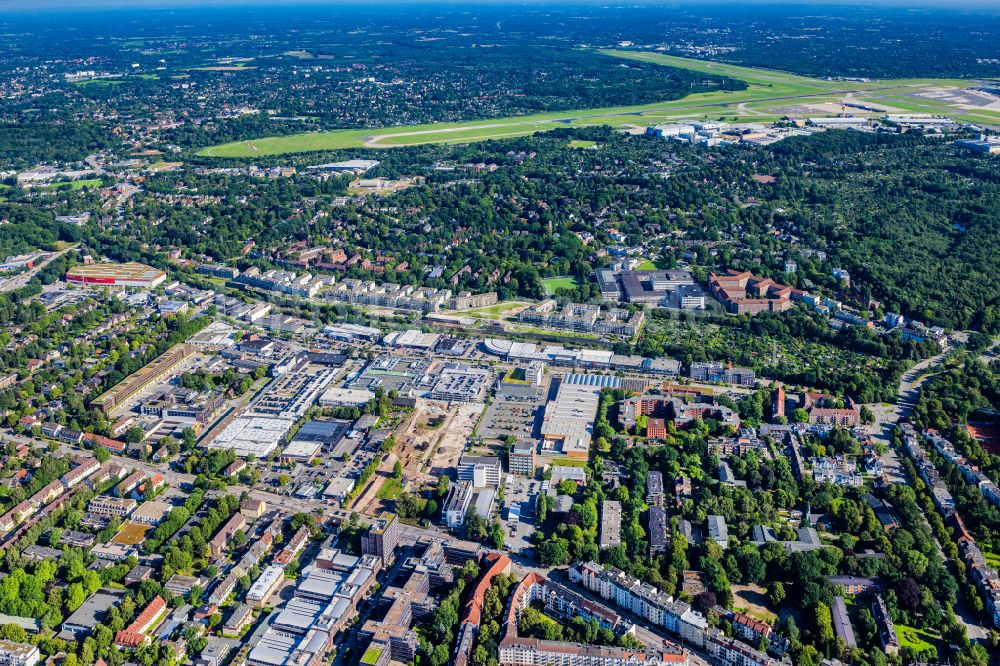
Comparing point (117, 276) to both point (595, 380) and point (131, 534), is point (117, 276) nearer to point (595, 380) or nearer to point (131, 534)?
point (131, 534)

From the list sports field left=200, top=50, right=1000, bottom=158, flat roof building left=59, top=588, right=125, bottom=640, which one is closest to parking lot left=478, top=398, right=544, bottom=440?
flat roof building left=59, top=588, right=125, bottom=640

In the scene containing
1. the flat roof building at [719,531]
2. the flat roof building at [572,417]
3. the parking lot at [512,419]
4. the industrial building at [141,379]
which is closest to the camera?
the flat roof building at [719,531]

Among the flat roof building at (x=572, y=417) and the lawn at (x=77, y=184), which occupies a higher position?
the flat roof building at (x=572, y=417)

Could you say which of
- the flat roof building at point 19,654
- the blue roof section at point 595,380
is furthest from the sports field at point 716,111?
the flat roof building at point 19,654

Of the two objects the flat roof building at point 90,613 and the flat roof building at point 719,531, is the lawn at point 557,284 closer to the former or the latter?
the flat roof building at point 719,531

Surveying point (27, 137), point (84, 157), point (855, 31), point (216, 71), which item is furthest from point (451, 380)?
point (855, 31)

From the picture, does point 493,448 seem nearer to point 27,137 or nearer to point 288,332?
point 288,332
